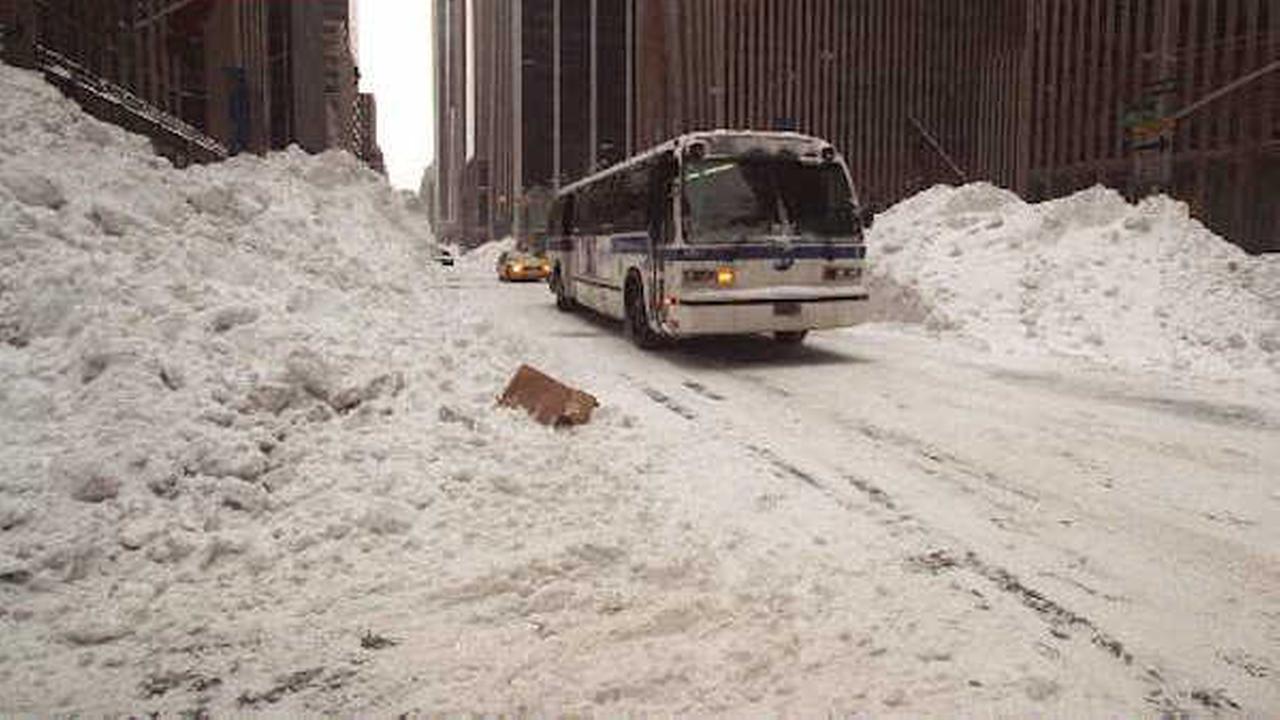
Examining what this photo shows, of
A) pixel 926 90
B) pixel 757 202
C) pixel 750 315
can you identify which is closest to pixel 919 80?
pixel 926 90

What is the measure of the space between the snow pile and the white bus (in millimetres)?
2700

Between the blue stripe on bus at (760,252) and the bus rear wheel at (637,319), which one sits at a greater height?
the blue stripe on bus at (760,252)

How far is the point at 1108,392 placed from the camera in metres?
8.82

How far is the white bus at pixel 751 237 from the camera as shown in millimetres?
10977

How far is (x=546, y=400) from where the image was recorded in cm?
669

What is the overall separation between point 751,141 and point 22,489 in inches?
357

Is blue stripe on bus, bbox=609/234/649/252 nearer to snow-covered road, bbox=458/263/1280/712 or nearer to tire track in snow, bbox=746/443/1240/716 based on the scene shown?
snow-covered road, bbox=458/263/1280/712

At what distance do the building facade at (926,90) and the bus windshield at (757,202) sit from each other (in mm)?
16080

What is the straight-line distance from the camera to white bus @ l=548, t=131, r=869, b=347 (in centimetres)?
1098

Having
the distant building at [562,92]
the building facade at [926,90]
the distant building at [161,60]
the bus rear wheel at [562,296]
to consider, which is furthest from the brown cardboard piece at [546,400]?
the distant building at [562,92]

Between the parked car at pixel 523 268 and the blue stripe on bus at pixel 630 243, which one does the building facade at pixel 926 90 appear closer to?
the blue stripe on bus at pixel 630 243

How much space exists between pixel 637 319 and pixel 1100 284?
6411mm

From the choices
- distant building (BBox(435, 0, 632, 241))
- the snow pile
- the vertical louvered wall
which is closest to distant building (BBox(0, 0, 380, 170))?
the snow pile

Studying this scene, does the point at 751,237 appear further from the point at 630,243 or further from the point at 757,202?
the point at 630,243
